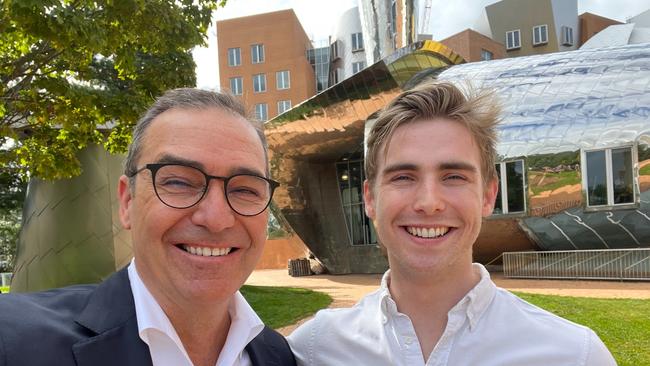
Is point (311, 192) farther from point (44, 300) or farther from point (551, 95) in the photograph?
point (44, 300)

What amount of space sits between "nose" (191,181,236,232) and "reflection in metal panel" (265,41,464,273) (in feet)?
A: 45.3

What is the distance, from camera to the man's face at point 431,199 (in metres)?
2.27

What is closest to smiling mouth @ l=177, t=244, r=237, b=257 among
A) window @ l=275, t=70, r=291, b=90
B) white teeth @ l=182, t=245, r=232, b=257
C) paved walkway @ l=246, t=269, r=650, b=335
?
white teeth @ l=182, t=245, r=232, b=257

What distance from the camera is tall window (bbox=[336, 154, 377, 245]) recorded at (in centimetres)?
2119

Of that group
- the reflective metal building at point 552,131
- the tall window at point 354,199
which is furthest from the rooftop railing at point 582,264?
the tall window at point 354,199

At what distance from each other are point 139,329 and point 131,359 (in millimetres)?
103

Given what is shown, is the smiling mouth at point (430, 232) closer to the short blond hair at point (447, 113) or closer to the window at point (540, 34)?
the short blond hair at point (447, 113)

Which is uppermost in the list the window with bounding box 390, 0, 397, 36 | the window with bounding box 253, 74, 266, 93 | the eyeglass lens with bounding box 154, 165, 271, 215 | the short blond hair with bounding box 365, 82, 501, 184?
the window with bounding box 253, 74, 266, 93

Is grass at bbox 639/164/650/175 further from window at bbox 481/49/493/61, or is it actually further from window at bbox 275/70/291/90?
window at bbox 275/70/291/90

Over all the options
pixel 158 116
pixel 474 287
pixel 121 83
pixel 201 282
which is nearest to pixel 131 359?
pixel 201 282

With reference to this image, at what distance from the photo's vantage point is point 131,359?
5.84 feet

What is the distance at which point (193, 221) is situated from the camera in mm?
1901

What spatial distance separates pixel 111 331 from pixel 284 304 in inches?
404

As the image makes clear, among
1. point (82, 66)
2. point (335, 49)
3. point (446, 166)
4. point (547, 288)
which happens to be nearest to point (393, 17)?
point (547, 288)
